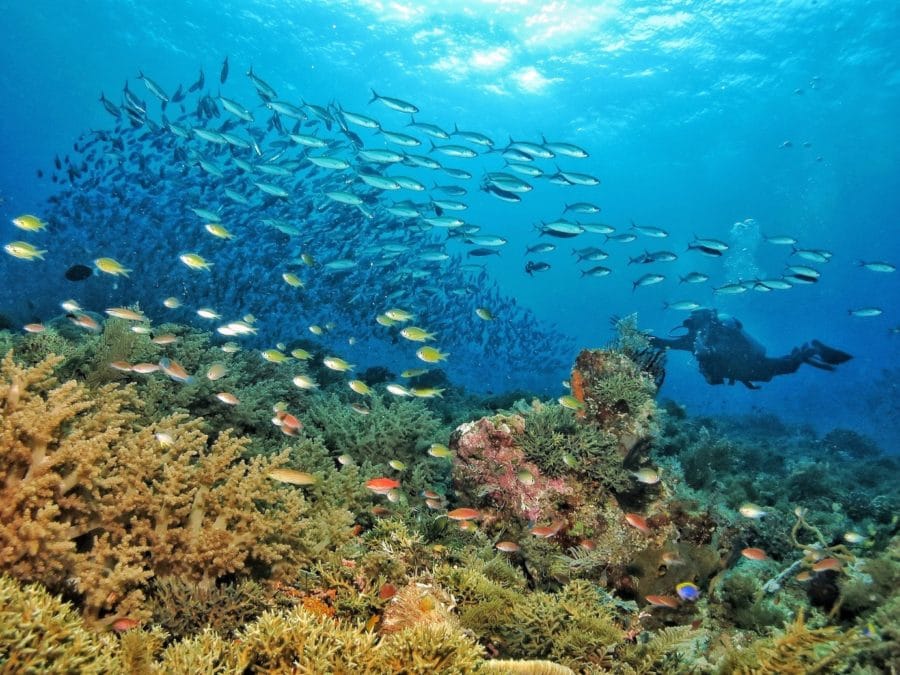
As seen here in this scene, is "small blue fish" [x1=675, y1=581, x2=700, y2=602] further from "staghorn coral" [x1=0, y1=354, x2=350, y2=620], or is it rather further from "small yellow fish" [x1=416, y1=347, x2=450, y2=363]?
"small yellow fish" [x1=416, y1=347, x2=450, y2=363]

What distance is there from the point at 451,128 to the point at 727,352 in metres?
41.1

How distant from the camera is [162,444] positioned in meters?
4.14

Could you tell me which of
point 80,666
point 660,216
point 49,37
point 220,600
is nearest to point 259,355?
point 220,600

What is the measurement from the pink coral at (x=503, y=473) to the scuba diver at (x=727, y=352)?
14.8 meters

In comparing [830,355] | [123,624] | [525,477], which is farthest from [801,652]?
[830,355]

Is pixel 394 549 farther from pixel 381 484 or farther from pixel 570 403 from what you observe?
pixel 570 403

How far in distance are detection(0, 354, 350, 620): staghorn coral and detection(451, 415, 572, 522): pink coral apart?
91.5 inches

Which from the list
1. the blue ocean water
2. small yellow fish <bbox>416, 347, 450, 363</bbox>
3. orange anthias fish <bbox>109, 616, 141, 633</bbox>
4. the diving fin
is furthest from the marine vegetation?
the diving fin

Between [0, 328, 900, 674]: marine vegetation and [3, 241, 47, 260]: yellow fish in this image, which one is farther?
[3, 241, 47, 260]: yellow fish

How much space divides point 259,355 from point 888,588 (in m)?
10.9

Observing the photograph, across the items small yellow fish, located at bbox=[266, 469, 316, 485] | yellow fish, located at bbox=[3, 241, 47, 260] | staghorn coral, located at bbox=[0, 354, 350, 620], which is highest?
yellow fish, located at bbox=[3, 241, 47, 260]

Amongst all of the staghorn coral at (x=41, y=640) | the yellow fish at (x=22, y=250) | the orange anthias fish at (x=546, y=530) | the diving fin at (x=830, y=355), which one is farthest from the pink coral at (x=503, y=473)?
the diving fin at (x=830, y=355)

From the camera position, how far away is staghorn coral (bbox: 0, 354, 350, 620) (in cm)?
293

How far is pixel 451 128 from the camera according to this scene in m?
50.9
